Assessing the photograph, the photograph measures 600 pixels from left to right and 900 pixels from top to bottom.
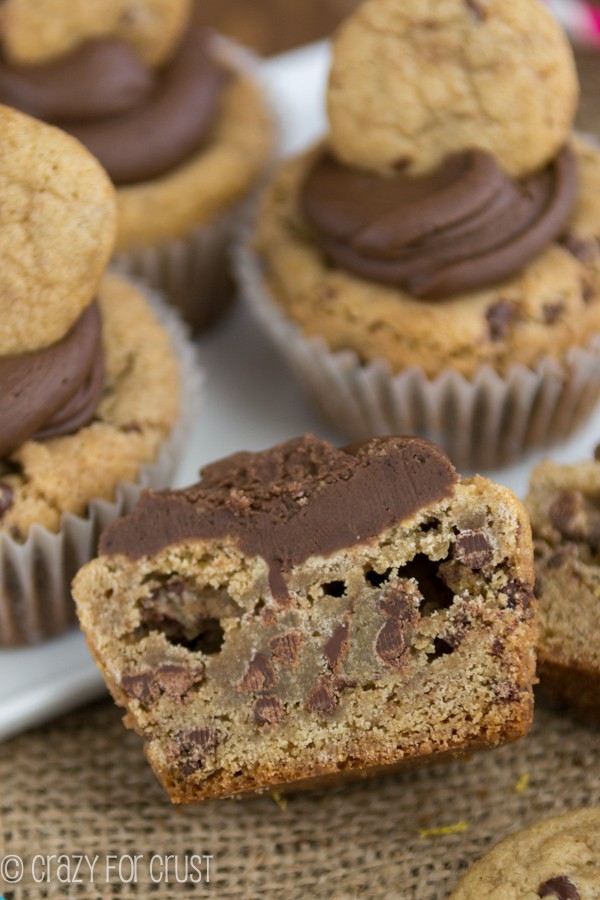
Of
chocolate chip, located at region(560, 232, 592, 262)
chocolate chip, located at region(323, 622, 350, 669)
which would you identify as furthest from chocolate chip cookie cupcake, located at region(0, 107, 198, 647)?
chocolate chip, located at region(560, 232, 592, 262)

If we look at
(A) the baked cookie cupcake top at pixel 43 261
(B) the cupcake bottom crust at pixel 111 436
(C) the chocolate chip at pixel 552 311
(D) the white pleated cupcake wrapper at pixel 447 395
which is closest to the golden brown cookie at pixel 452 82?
(C) the chocolate chip at pixel 552 311

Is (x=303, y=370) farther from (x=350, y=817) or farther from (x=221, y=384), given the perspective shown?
(x=350, y=817)

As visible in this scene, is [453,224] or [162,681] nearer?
[162,681]

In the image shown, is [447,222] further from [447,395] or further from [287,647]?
[287,647]

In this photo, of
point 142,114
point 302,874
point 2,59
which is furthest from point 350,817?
point 2,59

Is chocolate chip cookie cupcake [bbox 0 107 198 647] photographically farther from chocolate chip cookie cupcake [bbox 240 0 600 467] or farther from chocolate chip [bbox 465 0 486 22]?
chocolate chip [bbox 465 0 486 22]

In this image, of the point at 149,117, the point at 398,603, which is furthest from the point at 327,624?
the point at 149,117

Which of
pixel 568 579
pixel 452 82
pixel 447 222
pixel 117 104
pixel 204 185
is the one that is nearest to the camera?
pixel 568 579
